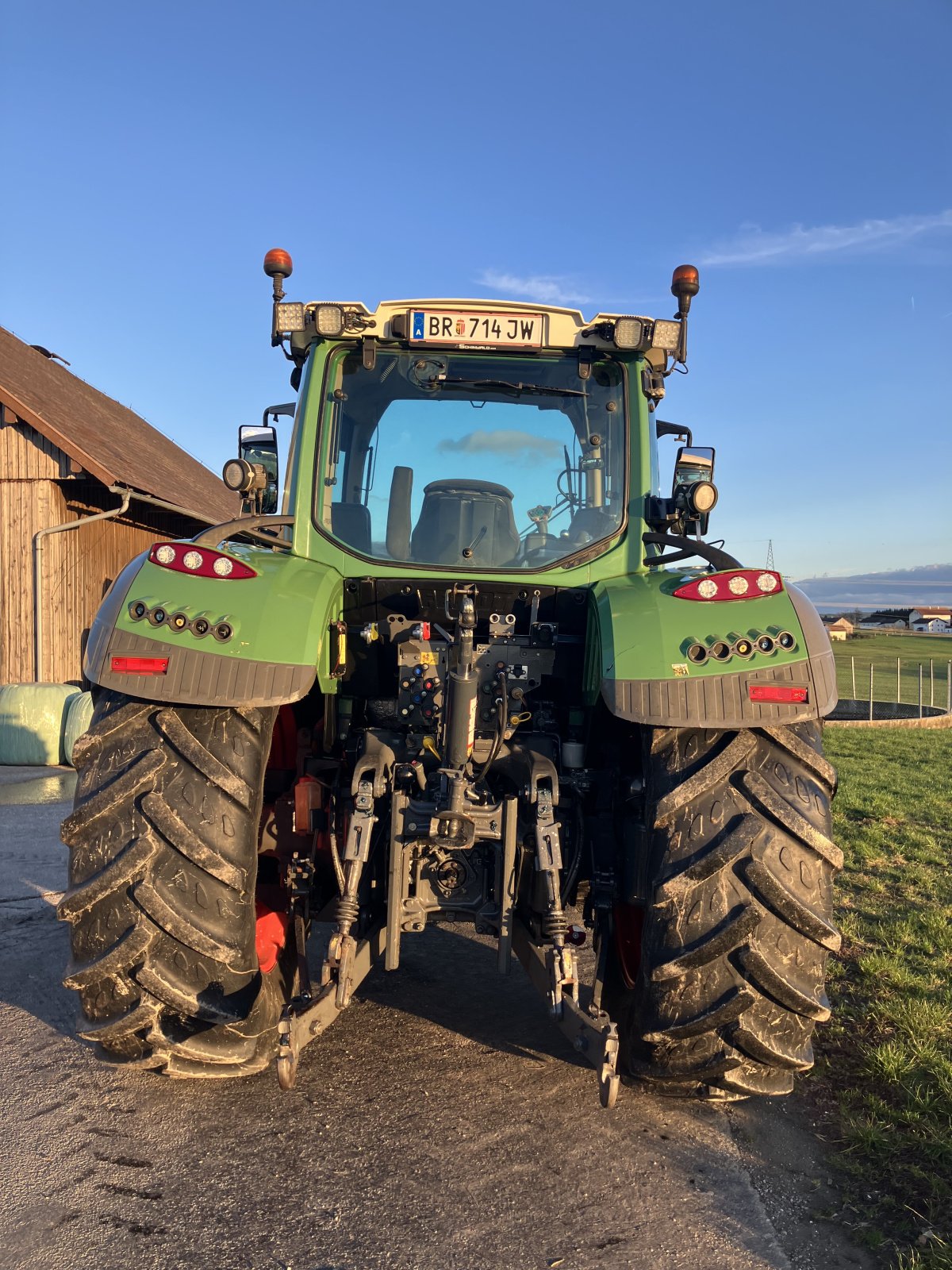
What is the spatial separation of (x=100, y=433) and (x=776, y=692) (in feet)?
47.9

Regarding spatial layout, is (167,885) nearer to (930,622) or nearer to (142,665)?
(142,665)

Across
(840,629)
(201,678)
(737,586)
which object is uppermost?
(737,586)

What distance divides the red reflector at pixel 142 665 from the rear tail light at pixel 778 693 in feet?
5.64

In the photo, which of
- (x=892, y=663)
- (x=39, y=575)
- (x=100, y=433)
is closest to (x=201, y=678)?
(x=39, y=575)

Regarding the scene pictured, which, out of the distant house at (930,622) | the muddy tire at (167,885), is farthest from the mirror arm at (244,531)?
the distant house at (930,622)

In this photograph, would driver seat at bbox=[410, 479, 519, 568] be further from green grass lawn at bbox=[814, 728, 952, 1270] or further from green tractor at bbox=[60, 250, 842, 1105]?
green grass lawn at bbox=[814, 728, 952, 1270]

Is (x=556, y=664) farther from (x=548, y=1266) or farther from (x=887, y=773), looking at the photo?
(x=887, y=773)

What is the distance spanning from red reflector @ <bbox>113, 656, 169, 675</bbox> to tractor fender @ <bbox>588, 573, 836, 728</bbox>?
1310 millimetres

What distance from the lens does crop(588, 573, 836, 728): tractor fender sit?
2.71m

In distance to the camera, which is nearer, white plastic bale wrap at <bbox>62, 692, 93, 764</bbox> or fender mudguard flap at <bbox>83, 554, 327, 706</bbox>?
fender mudguard flap at <bbox>83, 554, 327, 706</bbox>

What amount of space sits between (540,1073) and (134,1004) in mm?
1407

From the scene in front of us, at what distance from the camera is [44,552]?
12.9 m

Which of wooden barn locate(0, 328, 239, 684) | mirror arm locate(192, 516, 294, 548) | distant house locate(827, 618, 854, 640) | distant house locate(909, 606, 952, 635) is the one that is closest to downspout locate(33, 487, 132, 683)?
wooden barn locate(0, 328, 239, 684)

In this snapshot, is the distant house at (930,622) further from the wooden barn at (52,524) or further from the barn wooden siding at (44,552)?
the barn wooden siding at (44,552)
